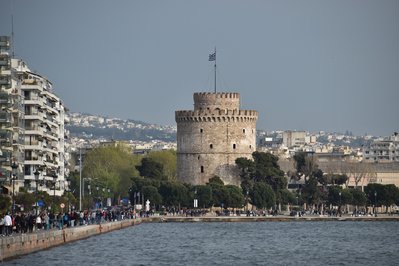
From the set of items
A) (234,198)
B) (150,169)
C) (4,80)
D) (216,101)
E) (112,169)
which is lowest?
(234,198)

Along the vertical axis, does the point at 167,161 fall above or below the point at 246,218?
above

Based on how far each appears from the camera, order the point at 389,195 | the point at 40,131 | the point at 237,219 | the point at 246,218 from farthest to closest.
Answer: the point at 389,195, the point at 246,218, the point at 237,219, the point at 40,131

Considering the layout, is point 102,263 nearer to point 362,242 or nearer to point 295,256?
point 295,256

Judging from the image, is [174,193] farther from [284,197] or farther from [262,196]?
[284,197]

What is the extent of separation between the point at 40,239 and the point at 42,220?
41.2 feet

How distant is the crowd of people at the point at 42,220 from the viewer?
205ft

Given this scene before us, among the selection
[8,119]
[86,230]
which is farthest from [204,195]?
[86,230]

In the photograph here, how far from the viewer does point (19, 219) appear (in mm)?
67375

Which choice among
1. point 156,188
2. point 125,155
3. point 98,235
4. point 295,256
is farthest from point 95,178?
point 295,256

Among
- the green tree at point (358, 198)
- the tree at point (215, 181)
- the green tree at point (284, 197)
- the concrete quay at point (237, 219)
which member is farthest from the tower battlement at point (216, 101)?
the concrete quay at point (237, 219)

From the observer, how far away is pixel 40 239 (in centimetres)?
6444

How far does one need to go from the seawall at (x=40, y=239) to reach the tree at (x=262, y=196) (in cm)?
4805

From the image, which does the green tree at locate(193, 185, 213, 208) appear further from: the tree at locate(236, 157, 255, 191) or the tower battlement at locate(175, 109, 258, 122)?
the tower battlement at locate(175, 109, 258, 122)

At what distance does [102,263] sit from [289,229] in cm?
4566
